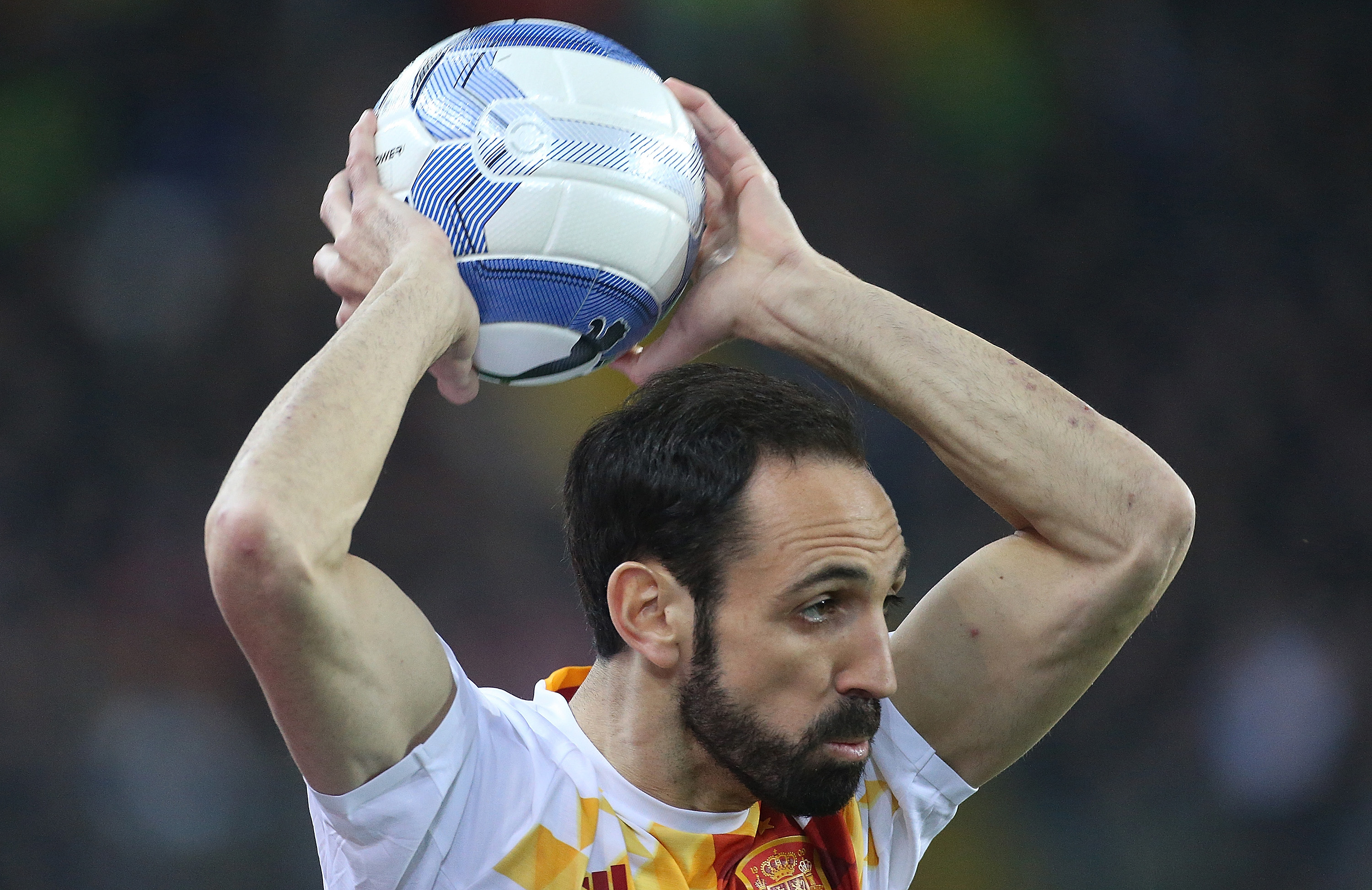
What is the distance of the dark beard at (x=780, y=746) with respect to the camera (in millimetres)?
1803

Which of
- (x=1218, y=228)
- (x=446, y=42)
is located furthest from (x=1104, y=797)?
(x=446, y=42)

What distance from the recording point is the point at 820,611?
186cm

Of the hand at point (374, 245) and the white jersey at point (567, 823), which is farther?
the hand at point (374, 245)

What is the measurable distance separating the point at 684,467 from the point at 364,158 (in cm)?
68

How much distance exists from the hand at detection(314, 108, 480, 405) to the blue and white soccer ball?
0.8 inches

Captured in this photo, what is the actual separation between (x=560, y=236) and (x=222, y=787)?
272 centimetres

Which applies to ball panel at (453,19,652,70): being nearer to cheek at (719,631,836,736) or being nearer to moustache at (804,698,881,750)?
cheek at (719,631,836,736)

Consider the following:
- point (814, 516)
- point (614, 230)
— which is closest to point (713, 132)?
point (614, 230)

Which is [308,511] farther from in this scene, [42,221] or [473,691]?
[42,221]

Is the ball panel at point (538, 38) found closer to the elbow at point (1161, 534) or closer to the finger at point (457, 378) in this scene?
the finger at point (457, 378)

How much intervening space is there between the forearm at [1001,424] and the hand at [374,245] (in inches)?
22.5

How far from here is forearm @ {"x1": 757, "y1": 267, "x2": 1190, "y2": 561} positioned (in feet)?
6.70

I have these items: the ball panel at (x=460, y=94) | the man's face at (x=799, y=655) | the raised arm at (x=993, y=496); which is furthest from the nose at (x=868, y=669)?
the ball panel at (x=460, y=94)

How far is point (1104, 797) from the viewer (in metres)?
4.28
